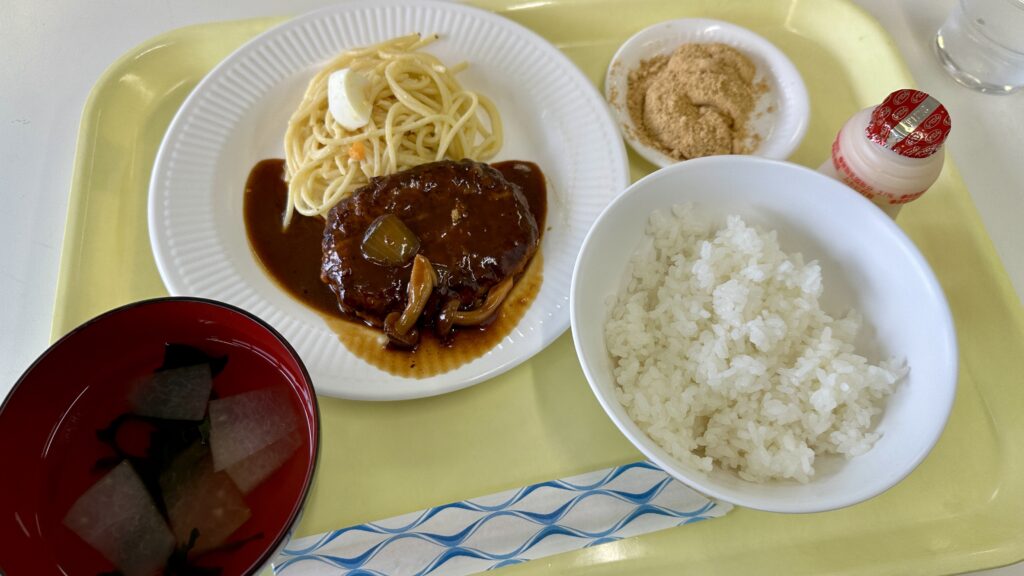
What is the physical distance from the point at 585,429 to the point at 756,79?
163 cm

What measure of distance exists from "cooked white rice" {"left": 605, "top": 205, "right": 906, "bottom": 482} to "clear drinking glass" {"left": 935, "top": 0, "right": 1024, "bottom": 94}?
4.99ft

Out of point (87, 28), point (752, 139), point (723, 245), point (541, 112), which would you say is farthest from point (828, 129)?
point (87, 28)

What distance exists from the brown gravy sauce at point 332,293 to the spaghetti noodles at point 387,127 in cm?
9

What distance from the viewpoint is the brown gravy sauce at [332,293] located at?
2.02 meters

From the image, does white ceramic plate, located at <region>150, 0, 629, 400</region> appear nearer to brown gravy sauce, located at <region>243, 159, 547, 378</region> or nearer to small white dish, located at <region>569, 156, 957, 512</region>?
brown gravy sauce, located at <region>243, 159, 547, 378</region>

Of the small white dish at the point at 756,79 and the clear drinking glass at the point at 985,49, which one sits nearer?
the small white dish at the point at 756,79

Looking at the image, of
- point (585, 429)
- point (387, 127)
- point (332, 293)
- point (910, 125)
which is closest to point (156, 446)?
point (332, 293)

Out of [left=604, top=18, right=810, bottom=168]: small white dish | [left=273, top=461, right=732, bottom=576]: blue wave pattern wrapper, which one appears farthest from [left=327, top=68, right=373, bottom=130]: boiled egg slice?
[left=273, top=461, right=732, bottom=576]: blue wave pattern wrapper

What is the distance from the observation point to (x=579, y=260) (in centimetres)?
175

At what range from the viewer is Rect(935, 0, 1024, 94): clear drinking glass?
254cm

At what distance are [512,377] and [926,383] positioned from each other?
46.4 inches

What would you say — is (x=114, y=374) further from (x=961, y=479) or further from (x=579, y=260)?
(x=961, y=479)

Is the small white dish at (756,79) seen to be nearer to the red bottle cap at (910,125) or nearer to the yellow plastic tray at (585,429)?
the yellow plastic tray at (585,429)

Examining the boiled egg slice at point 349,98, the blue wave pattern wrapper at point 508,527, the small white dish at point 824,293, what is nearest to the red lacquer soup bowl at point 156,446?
the blue wave pattern wrapper at point 508,527
